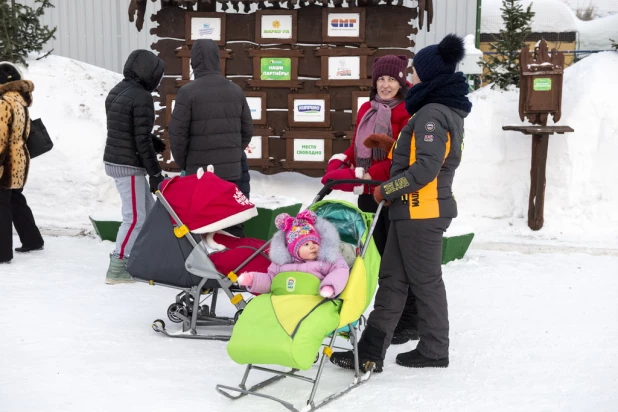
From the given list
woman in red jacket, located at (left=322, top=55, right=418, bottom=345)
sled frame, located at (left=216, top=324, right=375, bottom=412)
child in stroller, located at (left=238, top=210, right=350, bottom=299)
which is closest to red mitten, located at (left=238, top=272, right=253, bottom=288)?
child in stroller, located at (left=238, top=210, right=350, bottom=299)

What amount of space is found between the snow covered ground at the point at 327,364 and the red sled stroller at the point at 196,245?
394 millimetres

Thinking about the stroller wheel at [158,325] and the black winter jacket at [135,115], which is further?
the black winter jacket at [135,115]

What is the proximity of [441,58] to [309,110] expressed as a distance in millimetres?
5301

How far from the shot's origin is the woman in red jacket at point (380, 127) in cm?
492

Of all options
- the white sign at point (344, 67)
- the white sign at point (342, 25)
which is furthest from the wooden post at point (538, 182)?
the white sign at point (342, 25)

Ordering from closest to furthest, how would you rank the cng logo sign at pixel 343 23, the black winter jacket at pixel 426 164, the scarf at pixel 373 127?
1. the black winter jacket at pixel 426 164
2. the scarf at pixel 373 127
3. the cng logo sign at pixel 343 23

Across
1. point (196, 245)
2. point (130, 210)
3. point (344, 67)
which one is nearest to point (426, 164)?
point (196, 245)

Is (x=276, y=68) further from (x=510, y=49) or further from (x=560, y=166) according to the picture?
(x=560, y=166)

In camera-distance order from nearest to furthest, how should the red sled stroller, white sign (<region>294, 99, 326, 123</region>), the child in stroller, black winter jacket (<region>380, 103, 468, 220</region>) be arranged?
the child in stroller, black winter jacket (<region>380, 103, 468, 220</region>), the red sled stroller, white sign (<region>294, 99, 326, 123</region>)

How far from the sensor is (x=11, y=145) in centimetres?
725

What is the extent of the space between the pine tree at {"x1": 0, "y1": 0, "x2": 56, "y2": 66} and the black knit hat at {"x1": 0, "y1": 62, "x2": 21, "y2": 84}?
3.39 metres

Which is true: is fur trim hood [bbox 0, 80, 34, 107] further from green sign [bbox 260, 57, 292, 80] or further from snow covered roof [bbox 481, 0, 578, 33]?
snow covered roof [bbox 481, 0, 578, 33]

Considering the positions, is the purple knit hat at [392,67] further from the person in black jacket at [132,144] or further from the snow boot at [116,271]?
the snow boot at [116,271]

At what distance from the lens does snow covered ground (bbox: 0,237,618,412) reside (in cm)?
408
